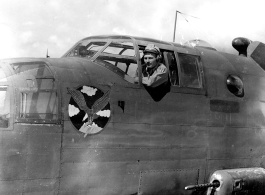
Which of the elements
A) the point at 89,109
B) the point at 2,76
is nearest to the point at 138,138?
the point at 89,109

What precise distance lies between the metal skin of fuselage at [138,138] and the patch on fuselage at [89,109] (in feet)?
0.25

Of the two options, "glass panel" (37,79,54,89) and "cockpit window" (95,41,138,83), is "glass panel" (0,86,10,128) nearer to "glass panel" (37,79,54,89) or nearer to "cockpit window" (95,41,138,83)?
"glass panel" (37,79,54,89)

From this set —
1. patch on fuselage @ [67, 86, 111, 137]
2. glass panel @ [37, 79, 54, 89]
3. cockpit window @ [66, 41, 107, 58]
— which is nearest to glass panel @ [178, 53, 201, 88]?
cockpit window @ [66, 41, 107, 58]

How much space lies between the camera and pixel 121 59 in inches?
241

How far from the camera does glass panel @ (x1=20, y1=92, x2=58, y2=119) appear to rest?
479 centimetres

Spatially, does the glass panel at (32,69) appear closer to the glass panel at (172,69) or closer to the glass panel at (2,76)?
the glass panel at (2,76)

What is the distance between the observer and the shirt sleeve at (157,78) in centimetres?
565

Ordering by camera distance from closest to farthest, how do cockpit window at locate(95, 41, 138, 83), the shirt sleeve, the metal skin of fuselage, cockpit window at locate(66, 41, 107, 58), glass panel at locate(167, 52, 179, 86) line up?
the metal skin of fuselage
the shirt sleeve
cockpit window at locate(95, 41, 138, 83)
glass panel at locate(167, 52, 179, 86)
cockpit window at locate(66, 41, 107, 58)

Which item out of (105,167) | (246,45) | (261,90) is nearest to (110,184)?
(105,167)

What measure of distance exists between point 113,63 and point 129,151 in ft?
5.01

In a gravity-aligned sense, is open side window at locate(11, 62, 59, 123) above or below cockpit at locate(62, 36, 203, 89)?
below

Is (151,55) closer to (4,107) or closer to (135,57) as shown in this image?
(135,57)

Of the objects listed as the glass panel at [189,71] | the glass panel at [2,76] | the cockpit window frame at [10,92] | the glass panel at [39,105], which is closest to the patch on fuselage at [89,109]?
the glass panel at [39,105]

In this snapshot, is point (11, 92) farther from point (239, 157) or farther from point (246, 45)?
point (246, 45)
